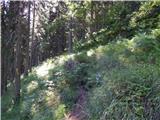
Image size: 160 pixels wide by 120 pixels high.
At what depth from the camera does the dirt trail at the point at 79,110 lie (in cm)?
835

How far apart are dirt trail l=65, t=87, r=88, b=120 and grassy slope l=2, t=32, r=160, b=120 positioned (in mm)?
175

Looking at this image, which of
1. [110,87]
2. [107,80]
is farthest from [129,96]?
[107,80]

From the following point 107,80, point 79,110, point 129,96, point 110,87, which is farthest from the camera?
point 79,110

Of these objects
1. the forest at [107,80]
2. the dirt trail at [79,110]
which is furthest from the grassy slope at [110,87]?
the dirt trail at [79,110]

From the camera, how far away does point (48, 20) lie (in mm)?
41562

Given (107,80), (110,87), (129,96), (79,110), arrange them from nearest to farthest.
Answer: (129,96) < (110,87) < (107,80) < (79,110)

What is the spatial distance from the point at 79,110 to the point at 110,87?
1638mm

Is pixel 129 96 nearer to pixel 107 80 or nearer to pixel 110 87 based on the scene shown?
pixel 110 87

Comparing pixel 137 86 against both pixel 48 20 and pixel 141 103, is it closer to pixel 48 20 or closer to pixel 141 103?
pixel 141 103

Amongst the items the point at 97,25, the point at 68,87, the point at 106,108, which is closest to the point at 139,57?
the point at 68,87

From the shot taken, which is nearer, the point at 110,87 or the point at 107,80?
the point at 110,87

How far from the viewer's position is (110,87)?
7609 millimetres

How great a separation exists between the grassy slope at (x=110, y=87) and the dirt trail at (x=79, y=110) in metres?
0.18

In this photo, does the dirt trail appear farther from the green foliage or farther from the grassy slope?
the green foliage
